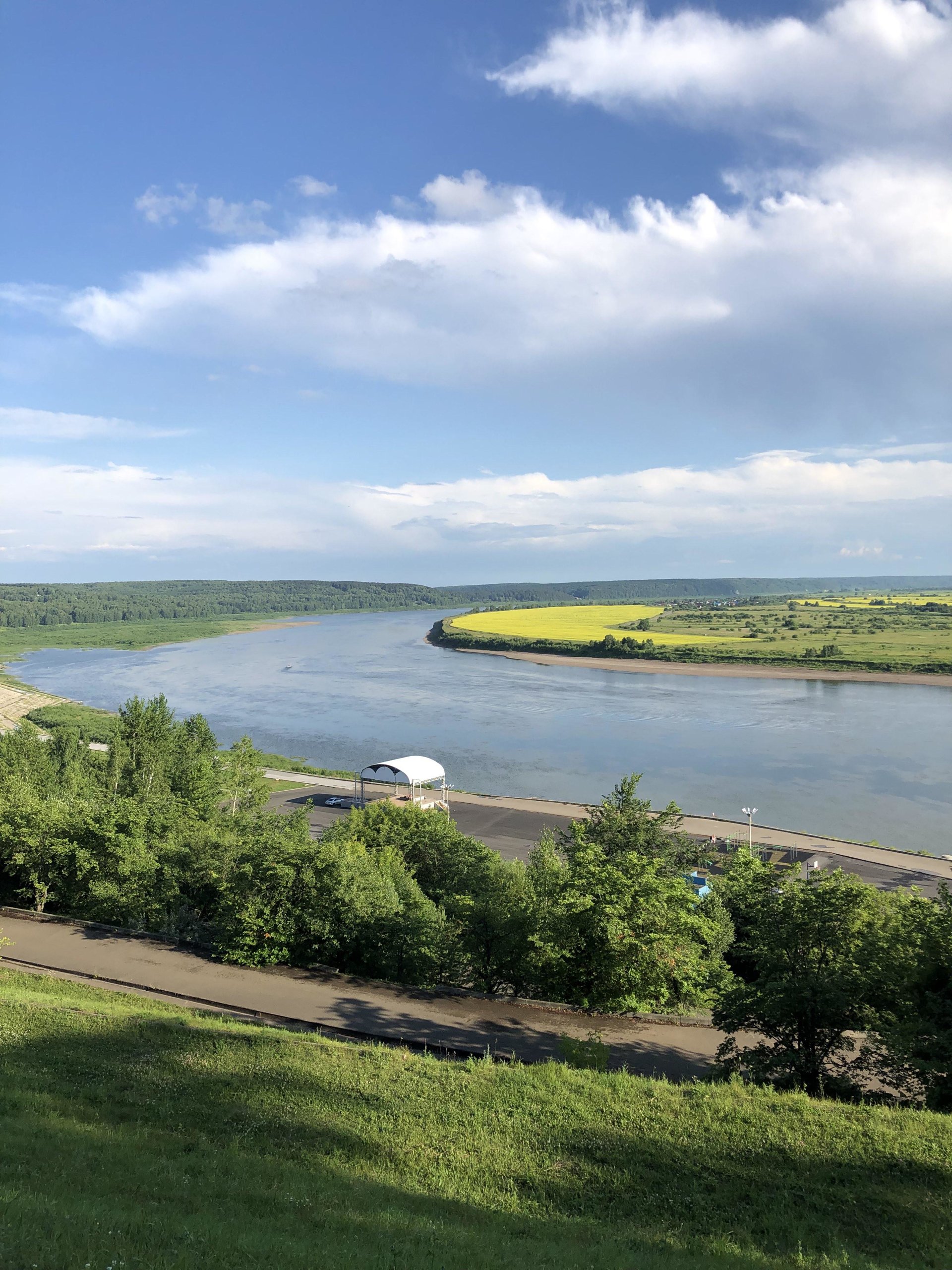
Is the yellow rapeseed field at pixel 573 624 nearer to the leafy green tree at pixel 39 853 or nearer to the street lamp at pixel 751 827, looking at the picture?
the street lamp at pixel 751 827

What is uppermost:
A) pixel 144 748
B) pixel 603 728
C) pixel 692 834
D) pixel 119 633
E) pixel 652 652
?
pixel 652 652

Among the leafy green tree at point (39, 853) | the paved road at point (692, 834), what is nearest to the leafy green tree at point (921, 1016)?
the paved road at point (692, 834)

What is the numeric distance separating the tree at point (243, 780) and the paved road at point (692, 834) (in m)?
2.78

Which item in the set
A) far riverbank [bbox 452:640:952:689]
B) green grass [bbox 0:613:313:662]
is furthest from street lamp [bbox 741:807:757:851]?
green grass [bbox 0:613:313:662]

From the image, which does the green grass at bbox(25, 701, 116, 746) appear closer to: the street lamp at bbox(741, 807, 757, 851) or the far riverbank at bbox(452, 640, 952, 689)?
the street lamp at bbox(741, 807, 757, 851)

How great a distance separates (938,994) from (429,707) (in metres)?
50.6

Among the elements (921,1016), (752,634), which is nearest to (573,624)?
(752,634)

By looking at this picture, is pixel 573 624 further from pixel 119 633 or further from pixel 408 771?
pixel 408 771

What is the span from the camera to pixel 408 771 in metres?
30.2

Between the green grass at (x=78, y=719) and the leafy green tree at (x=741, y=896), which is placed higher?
the leafy green tree at (x=741, y=896)

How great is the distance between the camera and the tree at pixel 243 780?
25.9m

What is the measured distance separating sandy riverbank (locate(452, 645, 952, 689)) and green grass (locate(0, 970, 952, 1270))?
221 ft

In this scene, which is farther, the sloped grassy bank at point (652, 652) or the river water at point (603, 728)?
the sloped grassy bank at point (652, 652)

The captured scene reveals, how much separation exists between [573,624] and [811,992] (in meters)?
117
